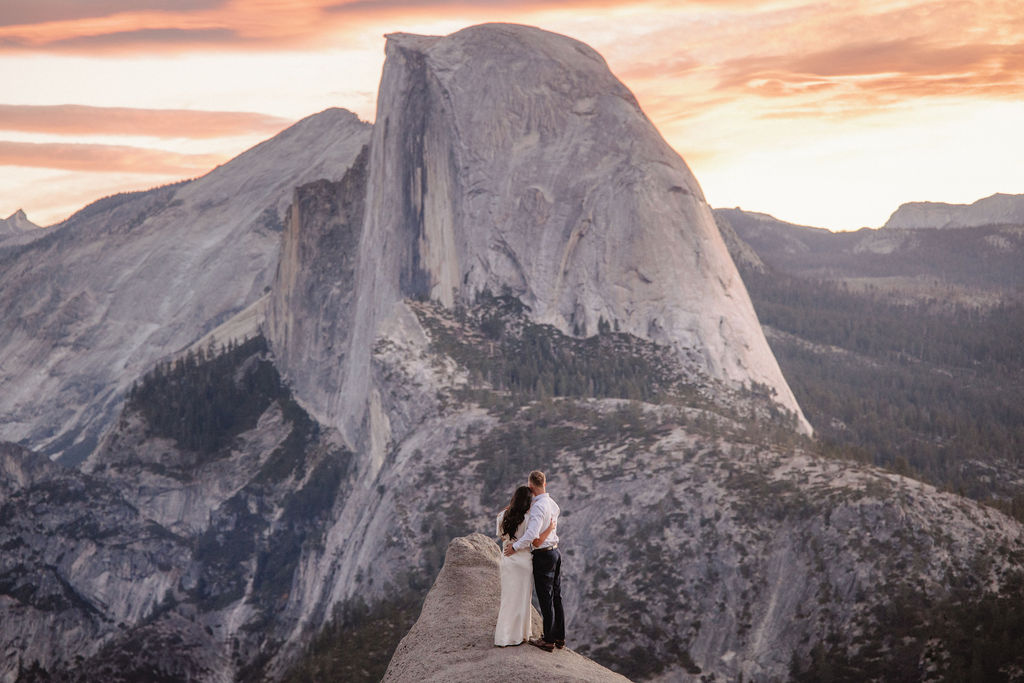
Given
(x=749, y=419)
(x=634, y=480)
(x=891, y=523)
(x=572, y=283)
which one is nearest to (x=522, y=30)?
(x=572, y=283)

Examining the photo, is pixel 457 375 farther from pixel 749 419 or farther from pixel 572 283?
pixel 749 419

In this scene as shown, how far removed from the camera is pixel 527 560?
25.1 meters

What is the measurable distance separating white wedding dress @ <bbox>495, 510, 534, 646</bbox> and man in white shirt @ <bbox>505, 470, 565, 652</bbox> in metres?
→ 0.16

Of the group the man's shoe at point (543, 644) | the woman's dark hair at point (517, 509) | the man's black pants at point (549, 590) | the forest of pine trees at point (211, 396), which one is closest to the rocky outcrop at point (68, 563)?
the forest of pine trees at point (211, 396)

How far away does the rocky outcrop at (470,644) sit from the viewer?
23.9m

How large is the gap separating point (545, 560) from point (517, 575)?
656 mm

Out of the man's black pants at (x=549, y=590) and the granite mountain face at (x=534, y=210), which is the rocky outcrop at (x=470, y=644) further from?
the granite mountain face at (x=534, y=210)

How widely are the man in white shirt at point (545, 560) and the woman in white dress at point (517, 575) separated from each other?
14cm

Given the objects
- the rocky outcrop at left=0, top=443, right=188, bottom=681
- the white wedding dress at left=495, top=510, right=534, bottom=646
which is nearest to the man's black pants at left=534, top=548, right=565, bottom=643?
the white wedding dress at left=495, top=510, right=534, bottom=646

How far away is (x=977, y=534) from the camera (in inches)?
2800

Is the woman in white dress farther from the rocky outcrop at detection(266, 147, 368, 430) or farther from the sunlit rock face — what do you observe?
the rocky outcrop at detection(266, 147, 368, 430)

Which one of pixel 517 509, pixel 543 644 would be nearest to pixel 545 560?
pixel 517 509

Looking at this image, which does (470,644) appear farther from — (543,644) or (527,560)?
(527,560)

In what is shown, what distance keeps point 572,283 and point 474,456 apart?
124 ft
